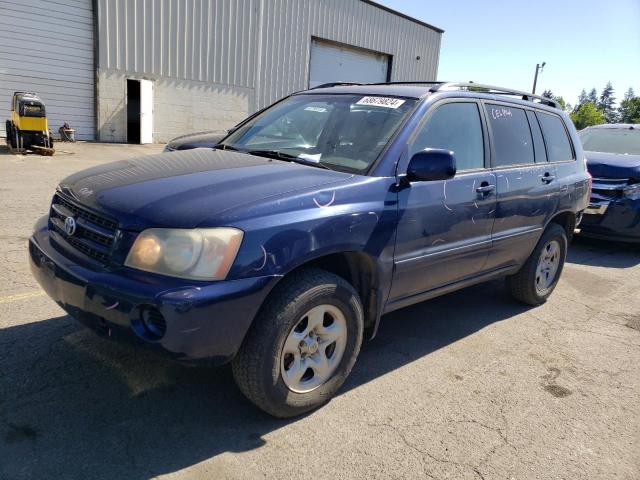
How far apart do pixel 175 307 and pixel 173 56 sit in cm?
1648

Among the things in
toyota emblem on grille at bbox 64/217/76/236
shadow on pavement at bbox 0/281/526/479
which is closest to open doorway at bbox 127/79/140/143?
shadow on pavement at bbox 0/281/526/479

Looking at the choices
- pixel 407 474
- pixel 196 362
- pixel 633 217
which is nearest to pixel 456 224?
pixel 407 474

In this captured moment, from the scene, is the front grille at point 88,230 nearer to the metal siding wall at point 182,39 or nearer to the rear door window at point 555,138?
the rear door window at point 555,138

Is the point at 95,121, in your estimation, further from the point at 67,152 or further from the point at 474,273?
the point at 474,273

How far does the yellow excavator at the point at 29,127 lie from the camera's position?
11.8 m

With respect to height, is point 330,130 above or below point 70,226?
above

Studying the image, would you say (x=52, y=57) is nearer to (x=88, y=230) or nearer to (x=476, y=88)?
(x=476, y=88)

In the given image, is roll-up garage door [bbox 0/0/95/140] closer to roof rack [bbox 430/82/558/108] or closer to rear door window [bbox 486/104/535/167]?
roof rack [bbox 430/82/558/108]

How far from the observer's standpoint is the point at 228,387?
120 inches

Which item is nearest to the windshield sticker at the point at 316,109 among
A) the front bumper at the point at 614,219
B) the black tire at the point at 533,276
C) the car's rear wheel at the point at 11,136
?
the black tire at the point at 533,276

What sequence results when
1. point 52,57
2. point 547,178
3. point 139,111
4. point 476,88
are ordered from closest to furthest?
1. point 476,88
2. point 547,178
3. point 52,57
4. point 139,111

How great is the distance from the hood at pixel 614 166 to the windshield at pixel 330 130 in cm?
530

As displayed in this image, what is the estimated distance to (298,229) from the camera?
257 cm

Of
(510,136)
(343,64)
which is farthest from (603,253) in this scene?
(343,64)
